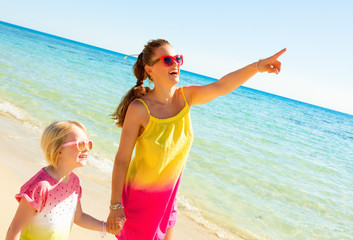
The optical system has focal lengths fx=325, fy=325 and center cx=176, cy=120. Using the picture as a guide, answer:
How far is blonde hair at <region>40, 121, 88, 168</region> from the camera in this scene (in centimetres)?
185

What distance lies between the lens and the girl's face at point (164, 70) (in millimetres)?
2180

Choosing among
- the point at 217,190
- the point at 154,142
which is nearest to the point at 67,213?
the point at 154,142

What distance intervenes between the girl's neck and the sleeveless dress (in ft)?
1.31

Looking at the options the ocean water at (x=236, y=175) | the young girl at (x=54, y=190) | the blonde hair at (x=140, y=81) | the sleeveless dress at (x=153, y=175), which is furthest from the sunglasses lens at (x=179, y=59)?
the ocean water at (x=236, y=175)

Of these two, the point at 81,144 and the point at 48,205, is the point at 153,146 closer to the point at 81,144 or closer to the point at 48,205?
the point at 81,144

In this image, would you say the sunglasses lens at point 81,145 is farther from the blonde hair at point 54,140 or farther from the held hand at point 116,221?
the held hand at point 116,221

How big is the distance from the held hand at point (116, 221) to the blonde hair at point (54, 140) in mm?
466

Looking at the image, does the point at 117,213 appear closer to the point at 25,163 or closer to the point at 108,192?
the point at 108,192

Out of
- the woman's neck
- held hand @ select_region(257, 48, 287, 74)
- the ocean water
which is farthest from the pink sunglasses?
the ocean water

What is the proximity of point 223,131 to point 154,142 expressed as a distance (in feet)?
32.5

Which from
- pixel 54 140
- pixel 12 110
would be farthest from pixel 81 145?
pixel 12 110

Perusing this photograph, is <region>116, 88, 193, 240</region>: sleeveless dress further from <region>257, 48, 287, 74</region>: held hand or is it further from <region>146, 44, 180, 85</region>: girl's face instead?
<region>257, 48, 287, 74</region>: held hand

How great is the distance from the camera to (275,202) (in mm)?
6168

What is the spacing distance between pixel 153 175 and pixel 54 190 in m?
0.58
